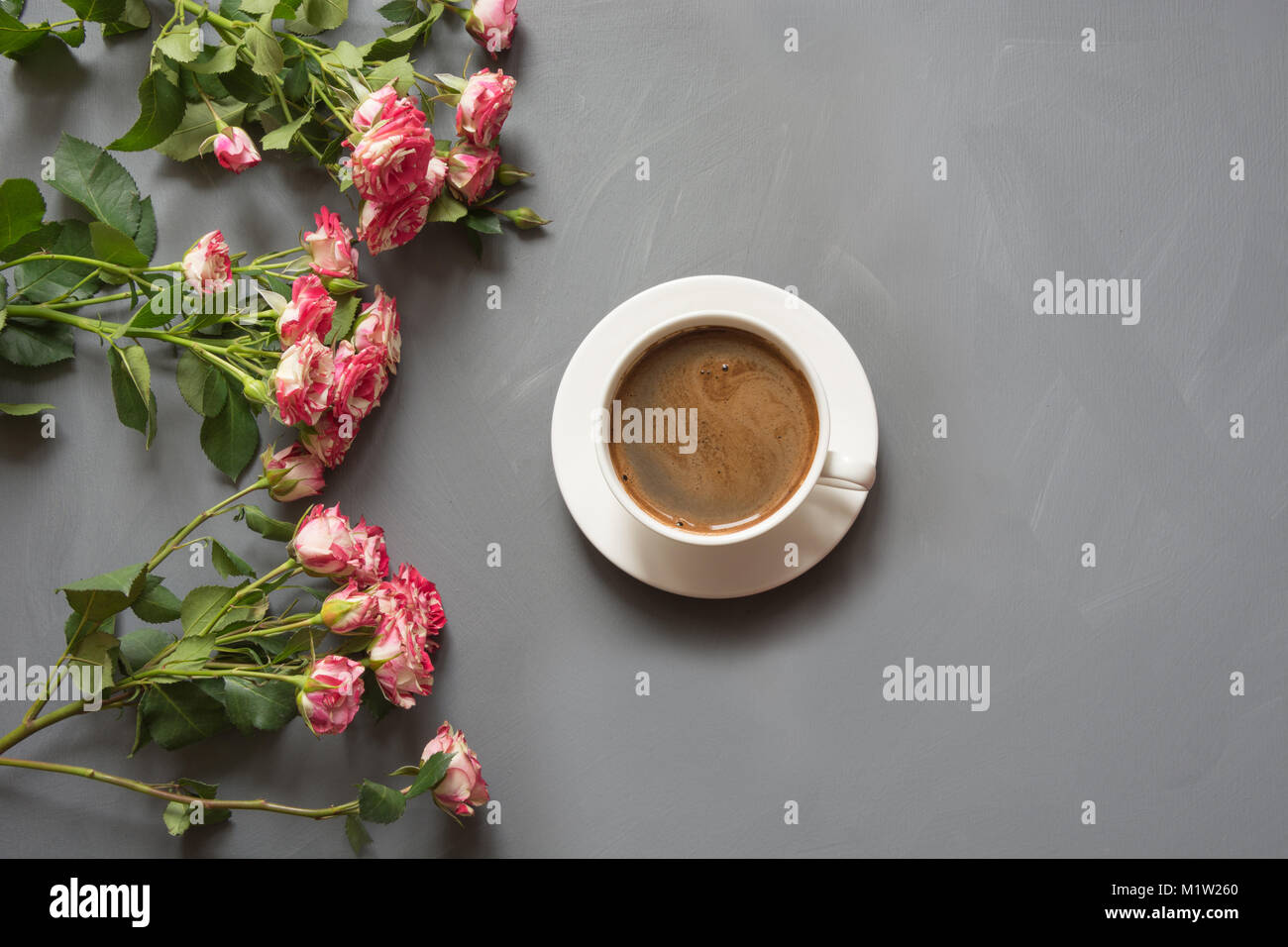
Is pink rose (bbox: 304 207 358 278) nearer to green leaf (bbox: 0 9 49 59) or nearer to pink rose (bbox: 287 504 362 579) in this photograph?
pink rose (bbox: 287 504 362 579)

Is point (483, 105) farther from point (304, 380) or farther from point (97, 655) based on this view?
point (97, 655)

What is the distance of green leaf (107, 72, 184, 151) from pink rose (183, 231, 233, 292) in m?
0.14

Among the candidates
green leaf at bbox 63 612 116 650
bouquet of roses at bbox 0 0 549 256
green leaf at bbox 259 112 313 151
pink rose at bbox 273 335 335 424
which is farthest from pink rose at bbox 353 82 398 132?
green leaf at bbox 63 612 116 650

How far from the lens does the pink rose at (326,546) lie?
2.90 ft

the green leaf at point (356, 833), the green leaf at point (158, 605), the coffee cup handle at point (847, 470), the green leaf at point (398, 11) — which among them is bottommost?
the green leaf at point (356, 833)

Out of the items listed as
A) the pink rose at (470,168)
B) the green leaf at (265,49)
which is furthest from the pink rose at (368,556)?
the green leaf at (265,49)

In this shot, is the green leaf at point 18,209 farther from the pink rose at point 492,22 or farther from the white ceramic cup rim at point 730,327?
the white ceramic cup rim at point 730,327

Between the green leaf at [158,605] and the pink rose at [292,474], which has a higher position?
the pink rose at [292,474]

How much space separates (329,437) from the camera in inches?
37.5

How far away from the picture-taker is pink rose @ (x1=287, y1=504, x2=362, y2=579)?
883mm

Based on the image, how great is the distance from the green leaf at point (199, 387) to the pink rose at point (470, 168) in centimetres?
32

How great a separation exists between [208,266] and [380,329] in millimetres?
167
